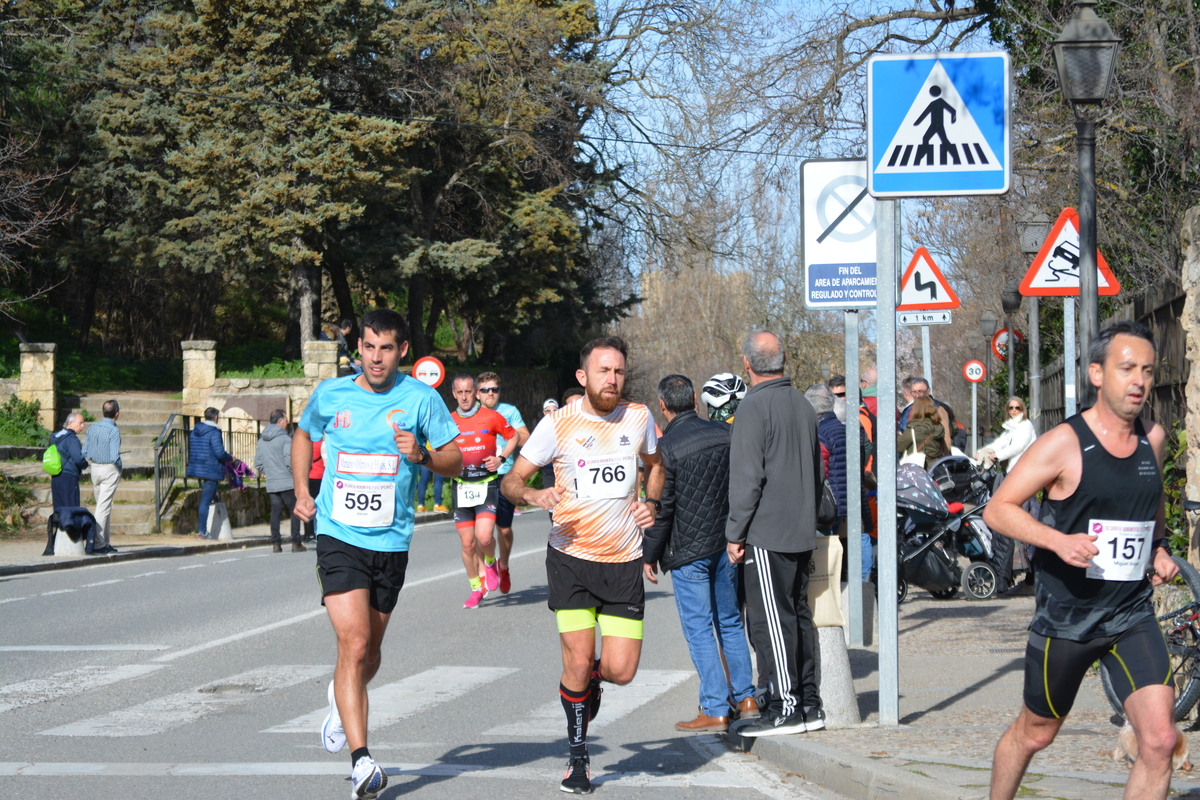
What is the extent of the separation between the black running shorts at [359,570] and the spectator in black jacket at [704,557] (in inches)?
67.4

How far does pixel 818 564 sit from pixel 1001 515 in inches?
109

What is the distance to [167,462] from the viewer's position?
24.4 m

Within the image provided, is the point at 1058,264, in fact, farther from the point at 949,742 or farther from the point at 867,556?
the point at 949,742

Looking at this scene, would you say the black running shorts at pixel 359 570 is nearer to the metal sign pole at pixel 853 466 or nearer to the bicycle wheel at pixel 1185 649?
the bicycle wheel at pixel 1185 649

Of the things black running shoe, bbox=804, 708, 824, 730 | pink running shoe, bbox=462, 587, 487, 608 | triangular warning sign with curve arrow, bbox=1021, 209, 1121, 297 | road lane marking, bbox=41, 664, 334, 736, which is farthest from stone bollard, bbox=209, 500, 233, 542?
black running shoe, bbox=804, 708, 824, 730

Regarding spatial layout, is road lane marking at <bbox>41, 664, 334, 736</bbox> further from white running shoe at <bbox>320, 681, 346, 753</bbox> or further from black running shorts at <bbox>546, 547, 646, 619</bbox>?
black running shorts at <bbox>546, 547, 646, 619</bbox>

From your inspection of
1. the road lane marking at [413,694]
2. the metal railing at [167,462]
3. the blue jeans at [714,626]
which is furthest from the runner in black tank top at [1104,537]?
the metal railing at [167,462]

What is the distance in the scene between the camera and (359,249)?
35125 mm

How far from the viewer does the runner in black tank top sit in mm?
4461

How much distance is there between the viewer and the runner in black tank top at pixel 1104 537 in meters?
4.46

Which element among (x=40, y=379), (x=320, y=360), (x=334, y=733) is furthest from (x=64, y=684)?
(x=320, y=360)

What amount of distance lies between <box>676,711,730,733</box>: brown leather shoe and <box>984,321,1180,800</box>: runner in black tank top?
310 cm

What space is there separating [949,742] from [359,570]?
2860 mm

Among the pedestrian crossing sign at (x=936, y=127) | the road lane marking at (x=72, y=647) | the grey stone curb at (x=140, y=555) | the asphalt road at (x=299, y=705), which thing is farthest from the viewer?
the grey stone curb at (x=140, y=555)
